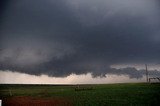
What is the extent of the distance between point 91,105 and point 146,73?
2248 inches

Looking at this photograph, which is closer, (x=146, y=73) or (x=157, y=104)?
(x=157, y=104)

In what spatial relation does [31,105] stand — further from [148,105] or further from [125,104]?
[148,105]

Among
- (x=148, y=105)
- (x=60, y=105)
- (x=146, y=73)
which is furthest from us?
(x=146, y=73)

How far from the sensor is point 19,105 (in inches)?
1238

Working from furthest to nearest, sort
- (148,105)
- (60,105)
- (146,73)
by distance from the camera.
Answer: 1. (146,73)
2. (60,105)
3. (148,105)

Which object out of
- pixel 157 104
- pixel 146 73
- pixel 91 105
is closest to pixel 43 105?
pixel 91 105

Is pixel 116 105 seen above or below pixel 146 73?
below

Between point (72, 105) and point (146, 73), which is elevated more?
point (146, 73)

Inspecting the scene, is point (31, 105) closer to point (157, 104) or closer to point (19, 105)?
point (19, 105)

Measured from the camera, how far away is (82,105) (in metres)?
28.1

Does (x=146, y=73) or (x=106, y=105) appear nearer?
(x=106, y=105)

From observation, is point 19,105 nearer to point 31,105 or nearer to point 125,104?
point 31,105

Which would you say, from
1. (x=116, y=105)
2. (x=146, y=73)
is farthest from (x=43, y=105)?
(x=146, y=73)

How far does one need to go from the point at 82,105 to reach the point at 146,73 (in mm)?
57508
